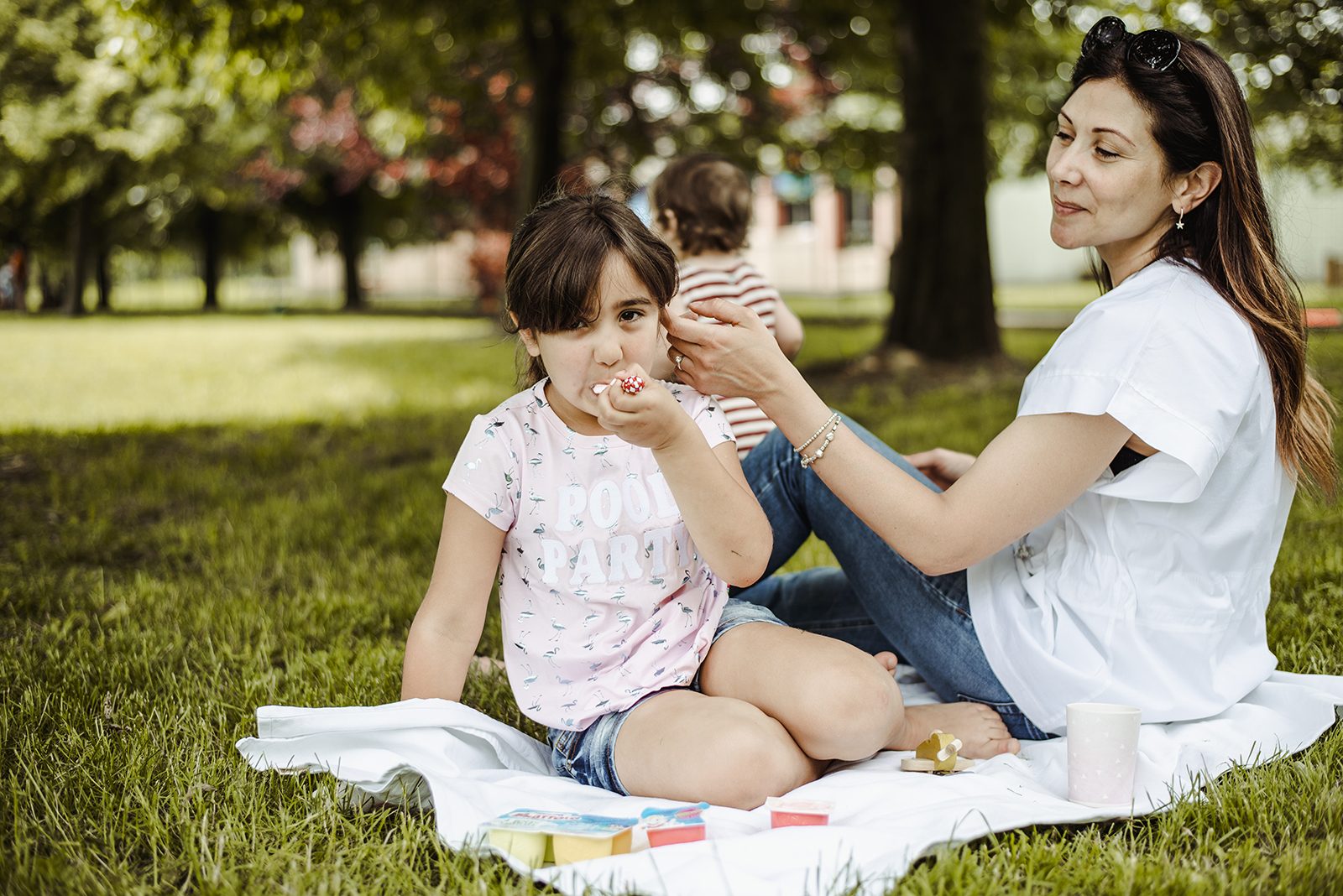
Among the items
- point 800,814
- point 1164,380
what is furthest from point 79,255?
point 1164,380

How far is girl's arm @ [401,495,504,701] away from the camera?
90.6 inches

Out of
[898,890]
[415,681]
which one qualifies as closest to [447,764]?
[415,681]

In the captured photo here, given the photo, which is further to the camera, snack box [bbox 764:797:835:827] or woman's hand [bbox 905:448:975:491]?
woman's hand [bbox 905:448:975:491]

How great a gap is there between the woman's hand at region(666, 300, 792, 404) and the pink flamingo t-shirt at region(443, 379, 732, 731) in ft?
Result: 0.48

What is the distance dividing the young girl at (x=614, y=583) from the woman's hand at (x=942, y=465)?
64 centimetres

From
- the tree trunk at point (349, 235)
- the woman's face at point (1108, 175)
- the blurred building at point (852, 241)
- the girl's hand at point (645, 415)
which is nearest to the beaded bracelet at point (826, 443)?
the girl's hand at point (645, 415)

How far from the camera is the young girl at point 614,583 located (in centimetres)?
216

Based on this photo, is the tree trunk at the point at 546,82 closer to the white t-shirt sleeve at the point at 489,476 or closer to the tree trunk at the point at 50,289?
the white t-shirt sleeve at the point at 489,476

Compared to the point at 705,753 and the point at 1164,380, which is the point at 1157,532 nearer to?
the point at 1164,380

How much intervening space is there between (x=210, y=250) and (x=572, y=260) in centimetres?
3003

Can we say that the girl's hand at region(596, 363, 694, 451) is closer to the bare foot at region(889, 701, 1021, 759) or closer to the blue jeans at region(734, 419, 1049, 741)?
the blue jeans at region(734, 419, 1049, 741)

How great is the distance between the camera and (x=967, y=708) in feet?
8.17

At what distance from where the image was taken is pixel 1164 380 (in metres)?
2.08

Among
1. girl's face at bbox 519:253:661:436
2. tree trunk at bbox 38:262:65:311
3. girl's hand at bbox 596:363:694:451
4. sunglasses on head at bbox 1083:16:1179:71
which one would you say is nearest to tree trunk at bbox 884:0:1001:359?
sunglasses on head at bbox 1083:16:1179:71
